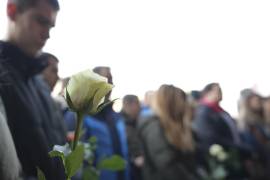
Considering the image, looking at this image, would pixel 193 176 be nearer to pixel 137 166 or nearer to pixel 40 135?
pixel 137 166

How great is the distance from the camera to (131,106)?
7.66ft

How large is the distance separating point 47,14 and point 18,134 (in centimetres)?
26

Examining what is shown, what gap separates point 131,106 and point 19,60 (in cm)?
143

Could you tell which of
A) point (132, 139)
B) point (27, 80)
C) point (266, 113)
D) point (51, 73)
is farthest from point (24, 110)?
point (266, 113)

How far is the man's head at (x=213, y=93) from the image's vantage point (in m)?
1.45

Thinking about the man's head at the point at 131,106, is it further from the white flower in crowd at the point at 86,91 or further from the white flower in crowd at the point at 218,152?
the white flower in crowd at the point at 86,91

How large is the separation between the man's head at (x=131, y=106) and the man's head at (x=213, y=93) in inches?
21.4

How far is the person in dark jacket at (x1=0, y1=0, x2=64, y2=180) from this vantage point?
0.78m

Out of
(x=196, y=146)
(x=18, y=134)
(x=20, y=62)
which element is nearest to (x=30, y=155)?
(x=18, y=134)

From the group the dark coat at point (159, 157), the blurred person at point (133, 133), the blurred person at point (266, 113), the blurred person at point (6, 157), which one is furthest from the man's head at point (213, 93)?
the blurred person at point (6, 157)

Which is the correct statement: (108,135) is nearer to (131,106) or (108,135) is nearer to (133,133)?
(133,133)

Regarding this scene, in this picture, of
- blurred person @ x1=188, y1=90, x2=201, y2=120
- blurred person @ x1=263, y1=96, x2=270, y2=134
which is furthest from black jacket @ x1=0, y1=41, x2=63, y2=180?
blurred person @ x1=263, y1=96, x2=270, y2=134

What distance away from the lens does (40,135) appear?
82cm

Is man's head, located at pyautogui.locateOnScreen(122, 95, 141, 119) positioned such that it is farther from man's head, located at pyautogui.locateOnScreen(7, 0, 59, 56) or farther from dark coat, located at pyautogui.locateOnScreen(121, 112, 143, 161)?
man's head, located at pyautogui.locateOnScreen(7, 0, 59, 56)
